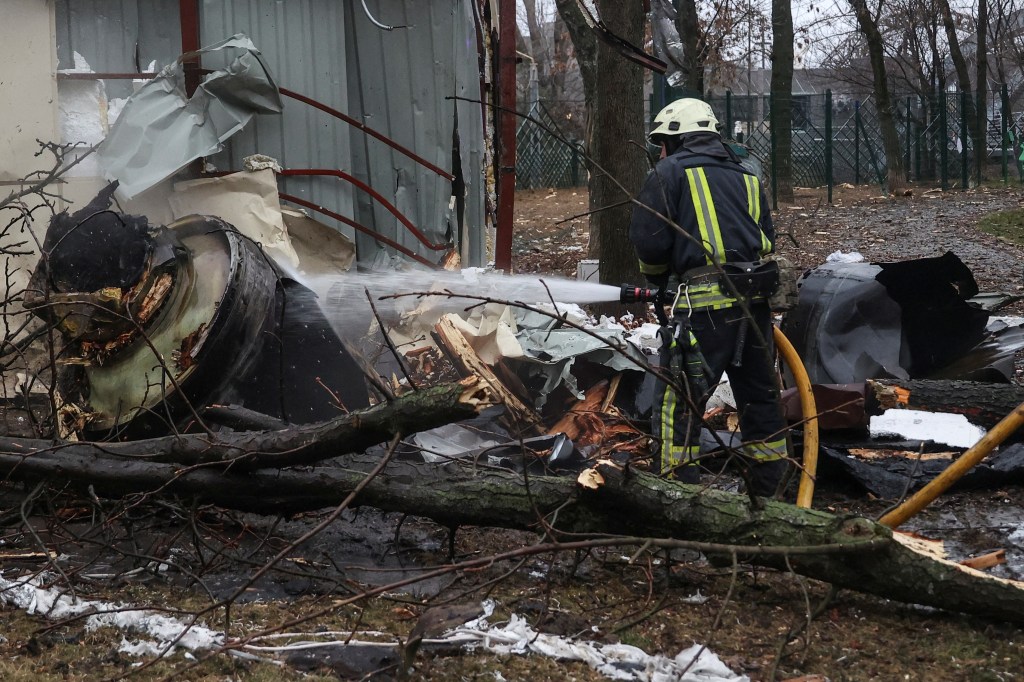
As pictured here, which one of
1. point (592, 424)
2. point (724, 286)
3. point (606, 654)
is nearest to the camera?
point (606, 654)

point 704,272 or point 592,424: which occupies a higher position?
point 704,272

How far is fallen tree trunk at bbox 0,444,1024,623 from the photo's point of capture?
3166mm

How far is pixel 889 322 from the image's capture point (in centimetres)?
617

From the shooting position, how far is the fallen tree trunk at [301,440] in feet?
9.81

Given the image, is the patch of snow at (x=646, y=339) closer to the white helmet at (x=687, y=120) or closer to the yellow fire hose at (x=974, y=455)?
the white helmet at (x=687, y=120)

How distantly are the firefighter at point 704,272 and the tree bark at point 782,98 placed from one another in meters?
11.6

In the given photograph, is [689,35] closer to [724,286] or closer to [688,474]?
[724,286]

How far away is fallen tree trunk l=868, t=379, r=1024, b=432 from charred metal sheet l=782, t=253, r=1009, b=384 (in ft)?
2.02

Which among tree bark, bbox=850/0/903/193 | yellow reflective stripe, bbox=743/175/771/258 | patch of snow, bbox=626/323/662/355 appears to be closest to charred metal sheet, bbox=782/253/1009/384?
patch of snow, bbox=626/323/662/355

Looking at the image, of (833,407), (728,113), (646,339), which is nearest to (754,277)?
(833,407)

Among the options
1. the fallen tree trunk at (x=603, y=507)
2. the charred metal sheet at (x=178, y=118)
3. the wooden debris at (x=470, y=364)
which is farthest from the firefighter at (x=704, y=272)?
the charred metal sheet at (x=178, y=118)

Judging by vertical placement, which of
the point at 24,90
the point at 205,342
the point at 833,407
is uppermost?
the point at 24,90

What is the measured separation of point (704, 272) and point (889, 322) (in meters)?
2.31

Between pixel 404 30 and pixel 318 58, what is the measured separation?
726 millimetres
